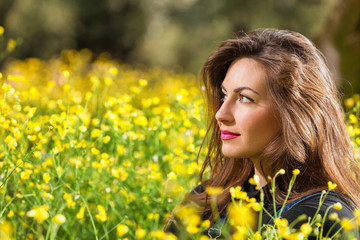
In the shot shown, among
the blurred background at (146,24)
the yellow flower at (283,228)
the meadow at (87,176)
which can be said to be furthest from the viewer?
the blurred background at (146,24)

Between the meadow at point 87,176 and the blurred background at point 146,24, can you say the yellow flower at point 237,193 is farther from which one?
the blurred background at point 146,24

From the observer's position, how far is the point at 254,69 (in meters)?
1.77

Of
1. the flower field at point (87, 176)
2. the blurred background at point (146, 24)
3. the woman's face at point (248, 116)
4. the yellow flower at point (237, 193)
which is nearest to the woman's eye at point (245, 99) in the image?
the woman's face at point (248, 116)

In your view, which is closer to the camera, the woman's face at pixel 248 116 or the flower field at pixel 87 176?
the woman's face at pixel 248 116

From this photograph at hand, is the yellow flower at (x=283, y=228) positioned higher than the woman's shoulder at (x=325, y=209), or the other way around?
the yellow flower at (x=283, y=228)

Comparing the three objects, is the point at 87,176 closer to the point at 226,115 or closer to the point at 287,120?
the point at 226,115

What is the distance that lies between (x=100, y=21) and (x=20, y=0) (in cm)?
204

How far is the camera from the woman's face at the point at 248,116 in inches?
68.2

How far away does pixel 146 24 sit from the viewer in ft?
44.8

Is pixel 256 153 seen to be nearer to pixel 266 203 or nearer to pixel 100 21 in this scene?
pixel 266 203

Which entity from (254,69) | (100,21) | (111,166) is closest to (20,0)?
(100,21)

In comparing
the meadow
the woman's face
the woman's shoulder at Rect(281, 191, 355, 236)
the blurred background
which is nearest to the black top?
the woman's shoulder at Rect(281, 191, 355, 236)

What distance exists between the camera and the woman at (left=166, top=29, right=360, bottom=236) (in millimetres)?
1679

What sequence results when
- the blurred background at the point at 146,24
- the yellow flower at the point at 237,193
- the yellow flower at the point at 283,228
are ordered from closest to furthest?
the yellow flower at the point at 283,228
the yellow flower at the point at 237,193
the blurred background at the point at 146,24
